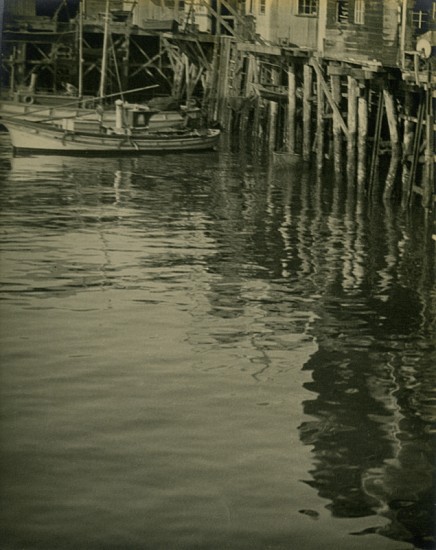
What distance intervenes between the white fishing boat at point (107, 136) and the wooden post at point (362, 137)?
10.9 meters

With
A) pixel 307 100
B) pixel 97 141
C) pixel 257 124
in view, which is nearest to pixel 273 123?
pixel 257 124

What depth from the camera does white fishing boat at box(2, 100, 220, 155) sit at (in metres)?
34.6

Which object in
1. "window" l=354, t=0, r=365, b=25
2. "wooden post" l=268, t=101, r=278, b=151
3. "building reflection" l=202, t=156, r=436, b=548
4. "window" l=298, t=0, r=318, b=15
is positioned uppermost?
"window" l=298, t=0, r=318, b=15

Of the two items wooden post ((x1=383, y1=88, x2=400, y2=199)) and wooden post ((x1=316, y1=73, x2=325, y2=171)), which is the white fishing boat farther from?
wooden post ((x1=383, y1=88, x2=400, y2=199))

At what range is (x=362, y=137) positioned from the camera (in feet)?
89.0

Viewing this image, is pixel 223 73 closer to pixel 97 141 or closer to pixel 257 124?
pixel 257 124

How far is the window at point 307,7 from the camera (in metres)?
31.6

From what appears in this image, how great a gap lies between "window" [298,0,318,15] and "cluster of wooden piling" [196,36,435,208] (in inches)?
48.2

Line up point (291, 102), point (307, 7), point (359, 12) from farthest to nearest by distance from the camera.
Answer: point (291, 102) < point (307, 7) < point (359, 12)

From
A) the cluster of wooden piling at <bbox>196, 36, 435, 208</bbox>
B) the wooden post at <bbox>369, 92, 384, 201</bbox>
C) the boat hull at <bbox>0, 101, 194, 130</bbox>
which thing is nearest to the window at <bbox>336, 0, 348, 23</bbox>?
the cluster of wooden piling at <bbox>196, 36, 435, 208</bbox>

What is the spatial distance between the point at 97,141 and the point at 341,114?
9.45m

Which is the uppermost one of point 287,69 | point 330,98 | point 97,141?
point 287,69

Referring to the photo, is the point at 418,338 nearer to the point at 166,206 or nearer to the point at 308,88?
the point at 166,206

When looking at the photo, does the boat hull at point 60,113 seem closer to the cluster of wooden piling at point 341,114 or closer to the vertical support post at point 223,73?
the cluster of wooden piling at point 341,114
